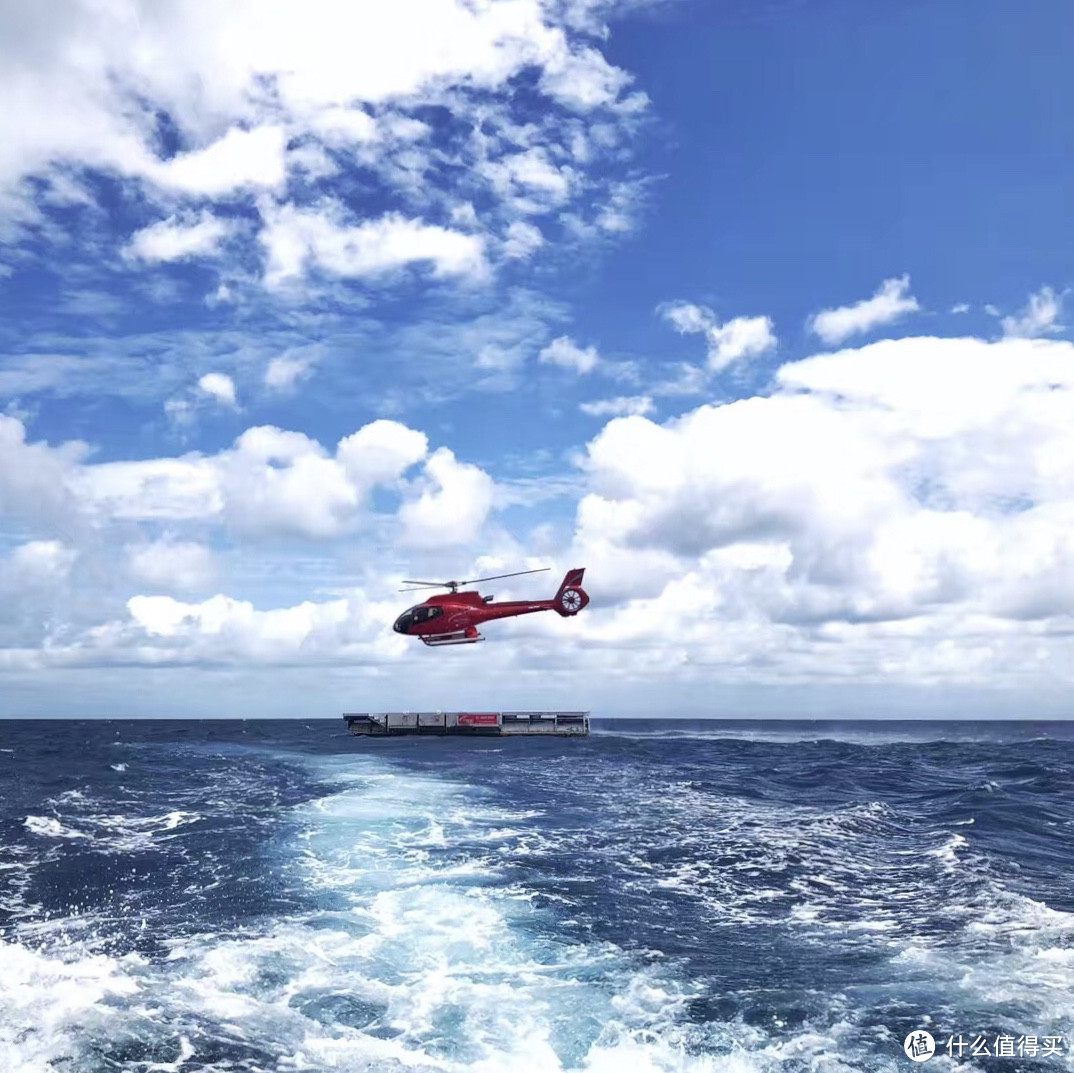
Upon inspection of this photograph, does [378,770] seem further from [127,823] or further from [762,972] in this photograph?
[762,972]

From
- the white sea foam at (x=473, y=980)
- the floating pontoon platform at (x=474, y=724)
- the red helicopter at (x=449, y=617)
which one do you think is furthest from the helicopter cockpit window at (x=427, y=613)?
the floating pontoon platform at (x=474, y=724)

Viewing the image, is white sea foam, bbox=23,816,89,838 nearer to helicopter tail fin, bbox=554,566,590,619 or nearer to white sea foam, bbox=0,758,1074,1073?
white sea foam, bbox=0,758,1074,1073

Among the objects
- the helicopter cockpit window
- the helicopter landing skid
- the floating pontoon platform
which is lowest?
the floating pontoon platform

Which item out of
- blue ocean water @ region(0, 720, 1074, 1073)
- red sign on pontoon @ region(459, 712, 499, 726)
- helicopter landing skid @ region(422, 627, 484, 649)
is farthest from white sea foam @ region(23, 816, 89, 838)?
red sign on pontoon @ region(459, 712, 499, 726)

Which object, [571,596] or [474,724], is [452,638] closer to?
[571,596]

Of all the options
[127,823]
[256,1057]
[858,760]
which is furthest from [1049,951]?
[858,760]

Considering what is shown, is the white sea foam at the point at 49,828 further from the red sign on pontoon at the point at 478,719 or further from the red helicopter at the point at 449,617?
the red sign on pontoon at the point at 478,719
